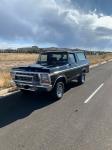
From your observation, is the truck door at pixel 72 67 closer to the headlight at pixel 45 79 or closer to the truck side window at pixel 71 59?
the truck side window at pixel 71 59

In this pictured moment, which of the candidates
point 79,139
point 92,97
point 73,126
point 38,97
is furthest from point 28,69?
point 79,139

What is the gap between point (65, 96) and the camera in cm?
1167

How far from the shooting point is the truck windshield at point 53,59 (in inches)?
499

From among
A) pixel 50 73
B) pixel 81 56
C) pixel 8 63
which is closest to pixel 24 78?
pixel 50 73

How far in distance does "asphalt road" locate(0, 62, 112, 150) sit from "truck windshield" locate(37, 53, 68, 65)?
1824mm

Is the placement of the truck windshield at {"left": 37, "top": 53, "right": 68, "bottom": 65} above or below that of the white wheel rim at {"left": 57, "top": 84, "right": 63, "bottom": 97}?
above

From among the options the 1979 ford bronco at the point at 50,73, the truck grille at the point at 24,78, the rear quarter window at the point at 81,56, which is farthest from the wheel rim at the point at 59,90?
the rear quarter window at the point at 81,56

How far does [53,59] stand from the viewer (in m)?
13.0

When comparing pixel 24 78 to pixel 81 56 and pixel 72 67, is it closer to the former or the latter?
pixel 72 67

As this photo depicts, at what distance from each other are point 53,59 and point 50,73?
2.93 m

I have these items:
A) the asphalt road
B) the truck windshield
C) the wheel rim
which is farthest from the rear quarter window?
the wheel rim

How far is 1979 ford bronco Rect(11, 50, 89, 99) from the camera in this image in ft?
33.4

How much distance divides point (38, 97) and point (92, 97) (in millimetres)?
2312

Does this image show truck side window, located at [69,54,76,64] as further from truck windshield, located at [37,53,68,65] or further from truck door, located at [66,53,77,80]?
truck windshield, located at [37,53,68,65]
